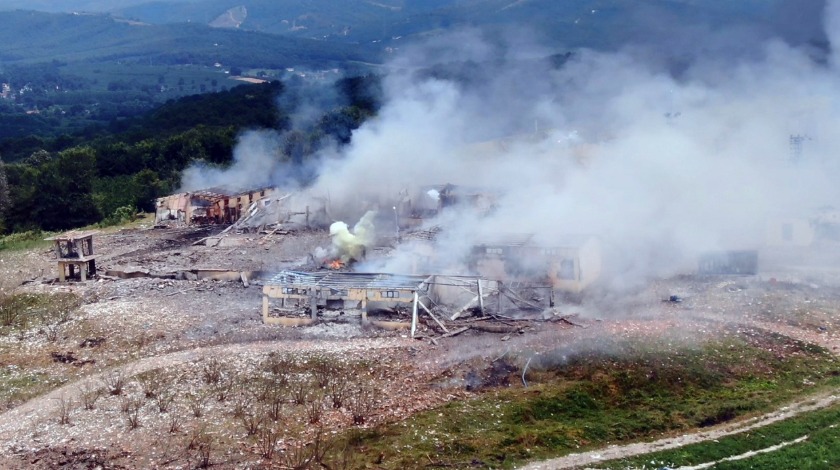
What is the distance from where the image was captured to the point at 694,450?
14.7 metres

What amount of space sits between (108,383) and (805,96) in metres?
33.1

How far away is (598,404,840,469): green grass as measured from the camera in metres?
14.0

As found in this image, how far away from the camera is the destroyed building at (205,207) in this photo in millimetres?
35344

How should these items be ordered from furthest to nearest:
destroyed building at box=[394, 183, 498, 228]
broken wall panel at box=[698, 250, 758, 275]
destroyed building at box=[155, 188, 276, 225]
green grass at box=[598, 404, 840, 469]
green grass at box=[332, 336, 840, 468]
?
1. destroyed building at box=[155, 188, 276, 225]
2. destroyed building at box=[394, 183, 498, 228]
3. broken wall panel at box=[698, 250, 758, 275]
4. green grass at box=[332, 336, 840, 468]
5. green grass at box=[598, 404, 840, 469]

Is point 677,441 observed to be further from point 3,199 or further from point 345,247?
point 3,199

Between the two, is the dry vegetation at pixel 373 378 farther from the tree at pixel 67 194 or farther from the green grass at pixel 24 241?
the tree at pixel 67 194

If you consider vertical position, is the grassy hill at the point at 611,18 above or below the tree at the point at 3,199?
above

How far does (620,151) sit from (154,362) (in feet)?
73.9

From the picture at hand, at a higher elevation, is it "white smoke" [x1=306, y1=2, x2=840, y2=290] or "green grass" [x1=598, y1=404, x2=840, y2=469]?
"white smoke" [x1=306, y1=2, x2=840, y2=290]

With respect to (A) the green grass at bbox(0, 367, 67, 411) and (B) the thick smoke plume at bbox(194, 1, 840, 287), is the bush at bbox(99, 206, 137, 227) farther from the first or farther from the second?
(A) the green grass at bbox(0, 367, 67, 411)

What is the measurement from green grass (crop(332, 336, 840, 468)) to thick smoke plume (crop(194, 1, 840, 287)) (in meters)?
6.32

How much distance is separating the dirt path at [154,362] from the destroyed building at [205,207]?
52.9ft

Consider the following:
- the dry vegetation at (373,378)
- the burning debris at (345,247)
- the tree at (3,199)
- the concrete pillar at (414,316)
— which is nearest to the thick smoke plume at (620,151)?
the burning debris at (345,247)

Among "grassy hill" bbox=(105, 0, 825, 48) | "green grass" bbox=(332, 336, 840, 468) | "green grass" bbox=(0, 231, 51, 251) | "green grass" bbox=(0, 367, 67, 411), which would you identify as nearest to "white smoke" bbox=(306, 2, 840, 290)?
"grassy hill" bbox=(105, 0, 825, 48)
